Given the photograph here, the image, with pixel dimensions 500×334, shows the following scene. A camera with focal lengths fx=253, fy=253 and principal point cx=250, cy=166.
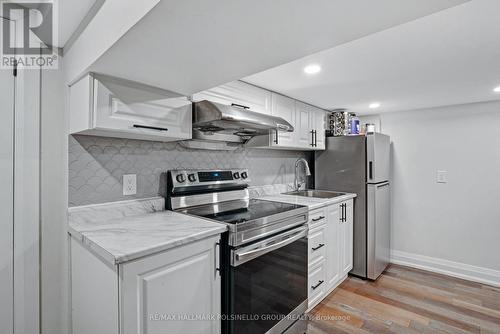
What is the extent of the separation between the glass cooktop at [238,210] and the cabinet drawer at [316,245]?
1.23 feet

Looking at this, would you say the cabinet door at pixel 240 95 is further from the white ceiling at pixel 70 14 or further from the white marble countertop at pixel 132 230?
the white marble countertop at pixel 132 230

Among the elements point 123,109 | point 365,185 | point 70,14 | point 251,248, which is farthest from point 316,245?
point 70,14

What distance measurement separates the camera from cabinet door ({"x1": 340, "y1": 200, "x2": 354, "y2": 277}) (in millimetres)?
2678

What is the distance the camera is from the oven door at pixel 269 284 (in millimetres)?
1447

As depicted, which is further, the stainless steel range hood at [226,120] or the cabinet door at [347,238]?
the cabinet door at [347,238]

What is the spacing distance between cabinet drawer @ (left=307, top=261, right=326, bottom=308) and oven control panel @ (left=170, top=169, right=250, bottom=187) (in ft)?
3.28

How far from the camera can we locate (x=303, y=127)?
2812 mm

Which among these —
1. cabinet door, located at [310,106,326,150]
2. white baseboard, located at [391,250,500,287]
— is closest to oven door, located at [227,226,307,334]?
cabinet door, located at [310,106,326,150]

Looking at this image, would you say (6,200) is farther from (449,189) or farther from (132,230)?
(449,189)

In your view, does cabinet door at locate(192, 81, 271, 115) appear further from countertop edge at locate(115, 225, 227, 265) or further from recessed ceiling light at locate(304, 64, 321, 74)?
countertop edge at locate(115, 225, 227, 265)

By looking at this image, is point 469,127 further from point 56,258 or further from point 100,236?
point 56,258

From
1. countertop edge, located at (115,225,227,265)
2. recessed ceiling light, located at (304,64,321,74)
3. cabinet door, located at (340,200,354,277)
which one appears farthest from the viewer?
cabinet door, located at (340,200,354,277)

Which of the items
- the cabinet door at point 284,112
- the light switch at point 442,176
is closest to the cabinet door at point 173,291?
the cabinet door at point 284,112

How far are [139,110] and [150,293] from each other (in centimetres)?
95
